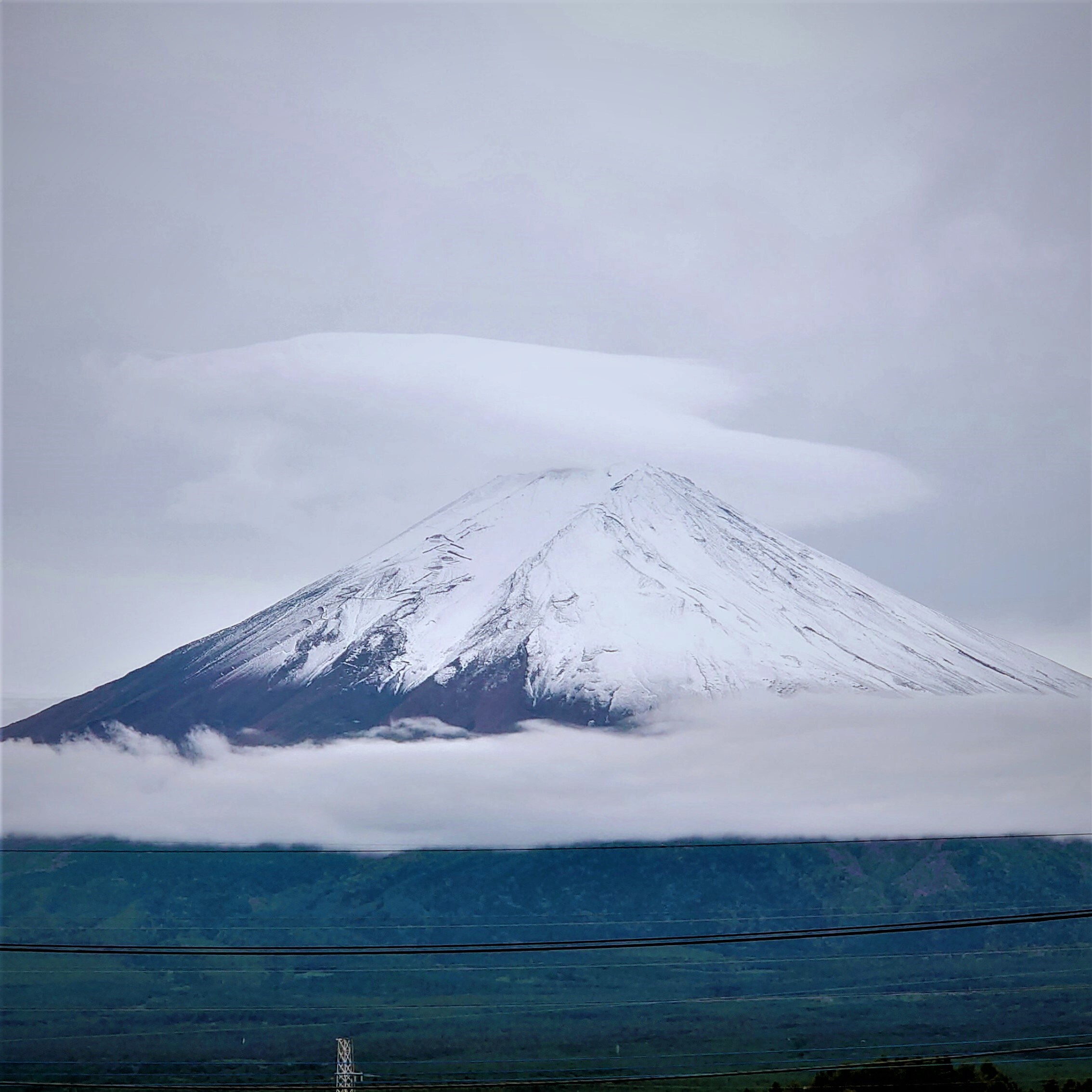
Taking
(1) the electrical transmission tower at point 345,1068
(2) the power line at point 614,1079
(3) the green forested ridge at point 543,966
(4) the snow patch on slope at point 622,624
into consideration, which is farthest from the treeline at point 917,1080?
(4) the snow patch on slope at point 622,624

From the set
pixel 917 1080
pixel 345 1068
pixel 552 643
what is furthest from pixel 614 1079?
pixel 552 643

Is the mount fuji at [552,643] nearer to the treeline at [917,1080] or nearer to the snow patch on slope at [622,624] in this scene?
the snow patch on slope at [622,624]

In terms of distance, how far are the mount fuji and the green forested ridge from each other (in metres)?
15.4

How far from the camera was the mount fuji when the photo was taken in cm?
14875

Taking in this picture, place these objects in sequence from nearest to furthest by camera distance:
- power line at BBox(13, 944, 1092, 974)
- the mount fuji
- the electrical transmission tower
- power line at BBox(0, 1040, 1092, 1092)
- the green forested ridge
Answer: power line at BBox(0, 1040, 1092, 1092) < the electrical transmission tower < the green forested ridge < power line at BBox(13, 944, 1092, 974) < the mount fuji

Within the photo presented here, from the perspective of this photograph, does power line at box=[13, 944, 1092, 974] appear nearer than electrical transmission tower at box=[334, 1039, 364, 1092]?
No

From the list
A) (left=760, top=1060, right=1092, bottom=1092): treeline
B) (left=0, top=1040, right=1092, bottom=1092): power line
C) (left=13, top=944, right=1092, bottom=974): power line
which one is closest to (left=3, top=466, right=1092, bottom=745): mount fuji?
(left=13, top=944, right=1092, bottom=974): power line

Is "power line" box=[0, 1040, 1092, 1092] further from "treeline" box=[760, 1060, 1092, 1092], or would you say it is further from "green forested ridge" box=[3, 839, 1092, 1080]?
"green forested ridge" box=[3, 839, 1092, 1080]

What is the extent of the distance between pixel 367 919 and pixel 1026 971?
56307mm

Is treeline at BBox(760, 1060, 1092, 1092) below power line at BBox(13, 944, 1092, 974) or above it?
above

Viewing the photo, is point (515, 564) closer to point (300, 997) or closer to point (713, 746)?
point (713, 746)

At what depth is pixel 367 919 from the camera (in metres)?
130

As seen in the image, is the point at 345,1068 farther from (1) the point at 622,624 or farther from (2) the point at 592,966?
(1) the point at 622,624

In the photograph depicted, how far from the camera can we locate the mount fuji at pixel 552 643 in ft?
488
